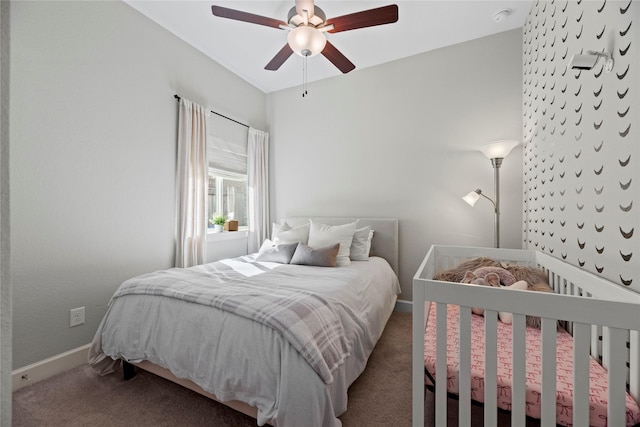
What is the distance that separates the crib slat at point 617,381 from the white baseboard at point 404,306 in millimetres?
2229

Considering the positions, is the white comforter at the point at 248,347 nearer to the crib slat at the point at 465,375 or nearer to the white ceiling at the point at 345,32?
the crib slat at the point at 465,375

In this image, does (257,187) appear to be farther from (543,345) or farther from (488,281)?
(543,345)

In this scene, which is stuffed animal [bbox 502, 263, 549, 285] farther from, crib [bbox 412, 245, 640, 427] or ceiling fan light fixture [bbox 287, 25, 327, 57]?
ceiling fan light fixture [bbox 287, 25, 327, 57]

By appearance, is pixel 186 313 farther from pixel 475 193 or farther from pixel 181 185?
pixel 475 193

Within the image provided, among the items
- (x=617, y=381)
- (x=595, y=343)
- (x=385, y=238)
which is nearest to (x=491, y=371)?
(x=617, y=381)

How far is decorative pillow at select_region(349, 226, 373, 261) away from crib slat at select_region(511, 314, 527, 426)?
6.29ft

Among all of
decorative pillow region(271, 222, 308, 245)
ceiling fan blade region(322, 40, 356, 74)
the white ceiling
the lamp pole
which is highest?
the white ceiling

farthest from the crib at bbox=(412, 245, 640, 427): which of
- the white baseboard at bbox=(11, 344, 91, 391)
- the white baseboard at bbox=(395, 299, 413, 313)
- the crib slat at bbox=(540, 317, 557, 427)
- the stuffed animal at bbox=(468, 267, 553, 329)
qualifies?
the white baseboard at bbox=(11, 344, 91, 391)

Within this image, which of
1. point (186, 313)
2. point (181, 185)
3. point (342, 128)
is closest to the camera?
point (186, 313)

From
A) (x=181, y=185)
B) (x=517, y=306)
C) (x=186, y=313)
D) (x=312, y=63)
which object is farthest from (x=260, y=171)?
(x=517, y=306)

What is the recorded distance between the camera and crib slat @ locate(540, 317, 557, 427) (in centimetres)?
84

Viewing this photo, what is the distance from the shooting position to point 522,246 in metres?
2.53

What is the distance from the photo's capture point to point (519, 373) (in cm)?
88

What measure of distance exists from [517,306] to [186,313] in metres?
1.49
